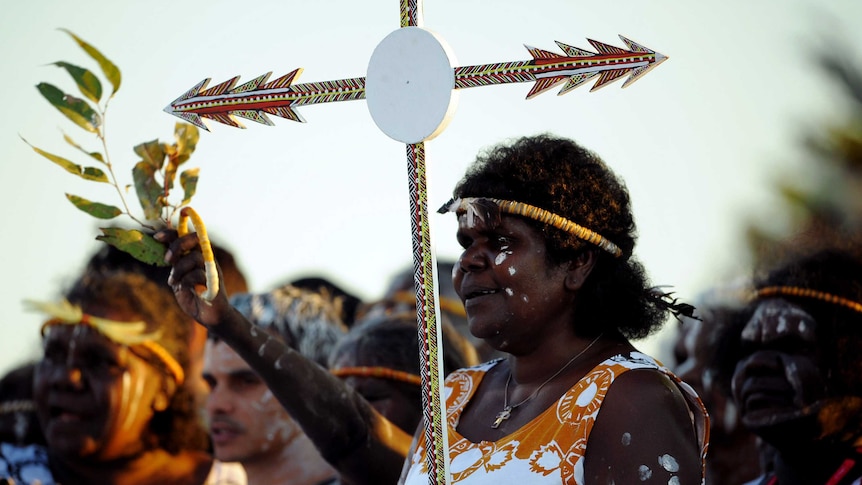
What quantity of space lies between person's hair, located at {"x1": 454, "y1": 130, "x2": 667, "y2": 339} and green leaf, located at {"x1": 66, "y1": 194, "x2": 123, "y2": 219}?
2.96 ft

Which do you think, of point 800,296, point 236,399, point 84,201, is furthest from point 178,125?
point 800,296

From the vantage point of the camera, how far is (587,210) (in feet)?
10.2

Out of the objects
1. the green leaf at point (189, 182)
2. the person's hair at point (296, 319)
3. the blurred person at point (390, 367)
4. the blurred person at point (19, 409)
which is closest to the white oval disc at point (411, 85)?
the green leaf at point (189, 182)

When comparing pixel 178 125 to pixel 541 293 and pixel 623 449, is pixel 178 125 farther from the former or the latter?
pixel 623 449

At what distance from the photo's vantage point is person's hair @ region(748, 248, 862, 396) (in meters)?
Result: 4.91

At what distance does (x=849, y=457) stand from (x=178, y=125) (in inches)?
109

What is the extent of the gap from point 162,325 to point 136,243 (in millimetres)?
3384

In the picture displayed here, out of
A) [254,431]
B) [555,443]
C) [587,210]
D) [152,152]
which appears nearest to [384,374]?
[254,431]

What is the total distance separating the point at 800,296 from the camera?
5.12m

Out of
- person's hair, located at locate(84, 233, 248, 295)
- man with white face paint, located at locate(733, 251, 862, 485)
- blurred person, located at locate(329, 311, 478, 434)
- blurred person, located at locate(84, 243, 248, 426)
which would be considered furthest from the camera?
person's hair, located at locate(84, 233, 248, 295)

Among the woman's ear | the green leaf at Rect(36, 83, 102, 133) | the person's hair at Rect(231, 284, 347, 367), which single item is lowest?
the person's hair at Rect(231, 284, 347, 367)

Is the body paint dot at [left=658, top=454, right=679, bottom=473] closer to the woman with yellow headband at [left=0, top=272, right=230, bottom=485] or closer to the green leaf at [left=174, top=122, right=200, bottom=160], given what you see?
the green leaf at [left=174, top=122, right=200, bottom=160]

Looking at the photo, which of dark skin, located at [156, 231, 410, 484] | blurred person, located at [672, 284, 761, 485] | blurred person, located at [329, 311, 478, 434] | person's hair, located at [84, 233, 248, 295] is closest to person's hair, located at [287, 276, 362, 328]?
person's hair, located at [84, 233, 248, 295]

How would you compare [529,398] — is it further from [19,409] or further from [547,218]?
[19,409]
